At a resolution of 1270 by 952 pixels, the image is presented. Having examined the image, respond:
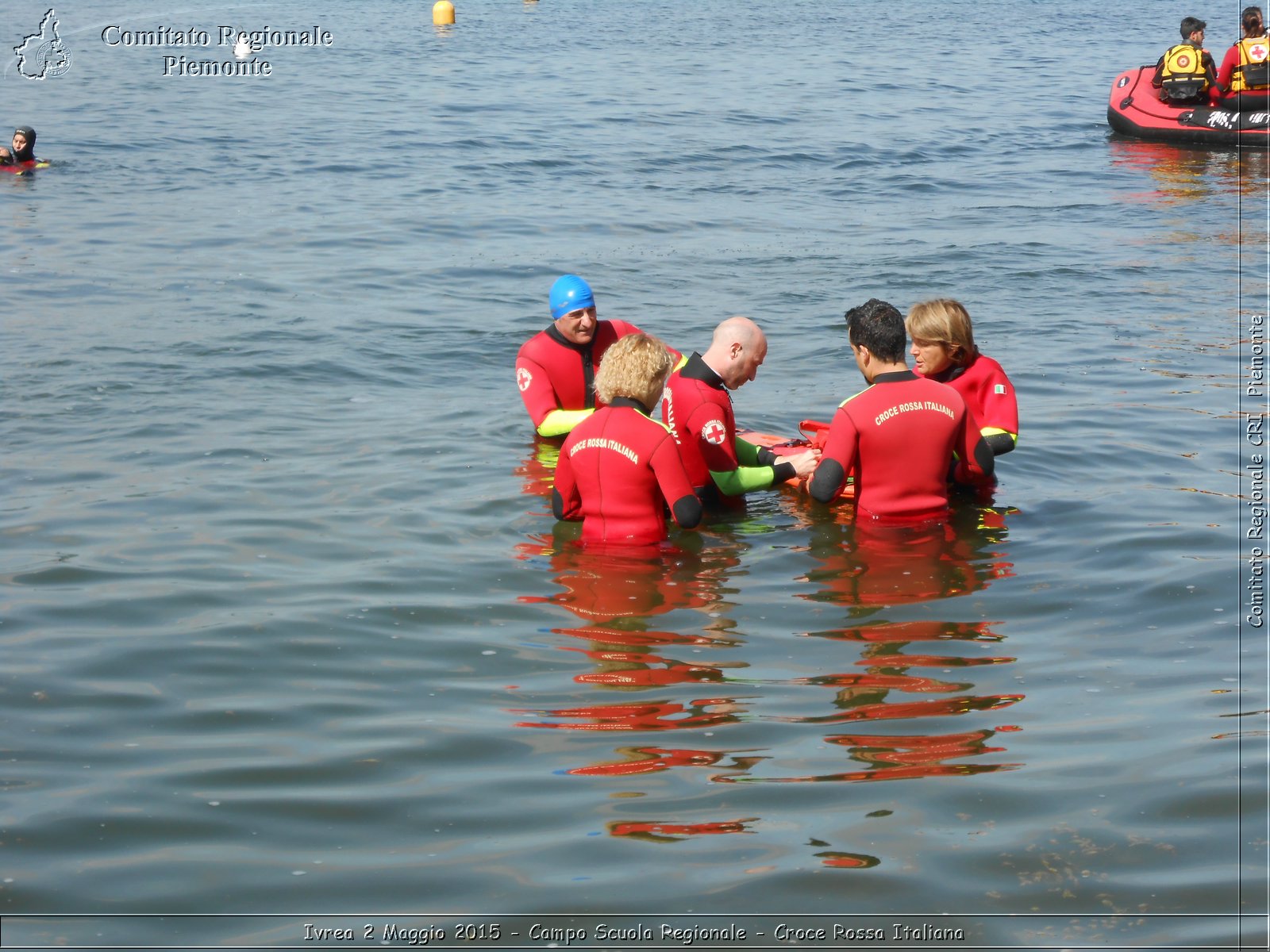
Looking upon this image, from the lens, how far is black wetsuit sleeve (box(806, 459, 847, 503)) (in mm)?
6234

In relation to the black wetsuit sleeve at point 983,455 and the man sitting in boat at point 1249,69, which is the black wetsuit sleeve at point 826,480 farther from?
the man sitting in boat at point 1249,69

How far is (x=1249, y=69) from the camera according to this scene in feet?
63.9

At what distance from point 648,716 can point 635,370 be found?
185cm

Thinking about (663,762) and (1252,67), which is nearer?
(663,762)

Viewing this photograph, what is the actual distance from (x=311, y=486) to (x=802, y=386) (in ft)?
14.5

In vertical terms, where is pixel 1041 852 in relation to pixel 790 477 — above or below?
below

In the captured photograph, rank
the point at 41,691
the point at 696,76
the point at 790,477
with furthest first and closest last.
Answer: the point at 696,76, the point at 790,477, the point at 41,691

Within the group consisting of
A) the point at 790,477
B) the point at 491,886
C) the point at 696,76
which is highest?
the point at 696,76

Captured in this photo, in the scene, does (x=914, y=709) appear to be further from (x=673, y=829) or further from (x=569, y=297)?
(x=569, y=297)

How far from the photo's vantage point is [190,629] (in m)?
5.88

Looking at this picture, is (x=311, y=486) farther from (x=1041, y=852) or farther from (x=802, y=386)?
(x=1041, y=852)

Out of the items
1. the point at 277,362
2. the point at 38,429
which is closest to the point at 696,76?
the point at 277,362

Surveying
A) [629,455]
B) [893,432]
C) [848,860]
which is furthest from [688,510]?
[848,860]

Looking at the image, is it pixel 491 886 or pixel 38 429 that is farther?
pixel 38 429
